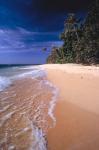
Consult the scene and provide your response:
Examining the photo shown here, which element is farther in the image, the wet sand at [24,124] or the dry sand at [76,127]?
the wet sand at [24,124]

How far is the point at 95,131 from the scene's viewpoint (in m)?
4.12

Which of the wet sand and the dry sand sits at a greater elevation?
the dry sand

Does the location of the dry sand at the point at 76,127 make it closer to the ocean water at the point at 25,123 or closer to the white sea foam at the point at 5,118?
the ocean water at the point at 25,123

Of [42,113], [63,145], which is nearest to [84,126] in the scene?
[63,145]

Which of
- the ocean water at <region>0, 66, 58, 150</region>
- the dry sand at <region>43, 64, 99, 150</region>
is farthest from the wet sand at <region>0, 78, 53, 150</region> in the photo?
the dry sand at <region>43, 64, 99, 150</region>

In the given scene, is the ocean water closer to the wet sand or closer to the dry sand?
the wet sand

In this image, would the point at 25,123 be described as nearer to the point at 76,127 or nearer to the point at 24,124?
the point at 24,124

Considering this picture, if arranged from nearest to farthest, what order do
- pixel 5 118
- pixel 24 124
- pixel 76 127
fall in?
pixel 76 127, pixel 24 124, pixel 5 118

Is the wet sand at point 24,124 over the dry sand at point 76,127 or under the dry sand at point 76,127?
under

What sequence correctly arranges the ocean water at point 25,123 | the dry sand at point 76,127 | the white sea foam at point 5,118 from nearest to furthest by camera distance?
1. the dry sand at point 76,127
2. the ocean water at point 25,123
3. the white sea foam at point 5,118

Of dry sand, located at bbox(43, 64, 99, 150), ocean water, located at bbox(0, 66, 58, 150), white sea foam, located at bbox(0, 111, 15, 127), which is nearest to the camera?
dry sand, located at bbox(43, 64, 99, 150)

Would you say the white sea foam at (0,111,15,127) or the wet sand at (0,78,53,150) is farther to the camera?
the white sea foam at (0,111,15,127)

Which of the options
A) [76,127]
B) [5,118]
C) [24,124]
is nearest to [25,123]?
[24,124]

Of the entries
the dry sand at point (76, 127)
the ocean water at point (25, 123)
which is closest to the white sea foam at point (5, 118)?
the ocean water at point (25, 123)
